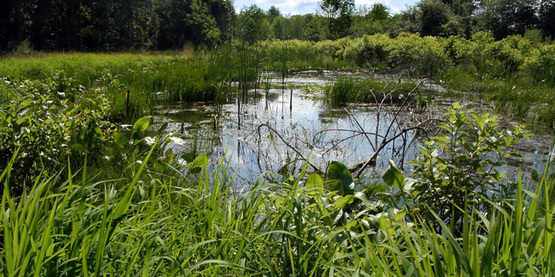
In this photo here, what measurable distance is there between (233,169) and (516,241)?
8.44 ft

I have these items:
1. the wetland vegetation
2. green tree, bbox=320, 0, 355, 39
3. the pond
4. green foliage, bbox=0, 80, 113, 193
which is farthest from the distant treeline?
green foliage, bbox=0, 80, 113, 193

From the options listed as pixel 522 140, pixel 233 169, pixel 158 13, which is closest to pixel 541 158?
pixel 522 140

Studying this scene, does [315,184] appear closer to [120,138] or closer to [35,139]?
[120,138]

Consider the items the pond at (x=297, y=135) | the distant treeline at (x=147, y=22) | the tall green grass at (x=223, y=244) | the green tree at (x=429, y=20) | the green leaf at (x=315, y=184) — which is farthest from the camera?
the green tree at (x=429, y=20)

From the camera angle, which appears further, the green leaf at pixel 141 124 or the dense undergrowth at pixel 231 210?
the green leaf at pixel 141 124

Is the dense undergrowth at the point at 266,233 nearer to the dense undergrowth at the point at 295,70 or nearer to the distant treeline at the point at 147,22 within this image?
the dense undergrowth at the point at 295,70

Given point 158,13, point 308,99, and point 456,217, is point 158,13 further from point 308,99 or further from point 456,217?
point 456,217

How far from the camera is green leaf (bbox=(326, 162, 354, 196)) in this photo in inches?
68.2

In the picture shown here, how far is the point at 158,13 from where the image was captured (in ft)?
91.8

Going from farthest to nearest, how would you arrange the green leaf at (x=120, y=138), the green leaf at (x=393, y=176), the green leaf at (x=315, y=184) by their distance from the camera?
the green leaf at (x=120, y=138), the green leaf at (x=393, y=176), the green leaf at (x=315, y=184)

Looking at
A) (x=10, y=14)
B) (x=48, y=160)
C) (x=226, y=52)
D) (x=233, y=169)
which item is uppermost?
(x=10, y=14)

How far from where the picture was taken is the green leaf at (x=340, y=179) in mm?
1733

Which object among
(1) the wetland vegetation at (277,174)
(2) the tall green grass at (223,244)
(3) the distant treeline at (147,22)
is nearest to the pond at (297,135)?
(1) the wetland vegetation at (277,174)

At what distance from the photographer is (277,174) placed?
323cm
